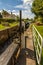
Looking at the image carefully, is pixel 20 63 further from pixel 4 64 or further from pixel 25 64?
pixel 4 64

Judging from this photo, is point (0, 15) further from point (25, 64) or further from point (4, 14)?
point (25, 64)

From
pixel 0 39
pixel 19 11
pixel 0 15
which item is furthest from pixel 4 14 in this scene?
pixel 19 11

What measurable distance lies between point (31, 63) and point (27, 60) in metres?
0.31

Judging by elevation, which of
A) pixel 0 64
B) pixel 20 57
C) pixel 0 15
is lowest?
pixel 0 15

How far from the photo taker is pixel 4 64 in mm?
2830

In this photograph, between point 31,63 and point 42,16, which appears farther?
point 42,16

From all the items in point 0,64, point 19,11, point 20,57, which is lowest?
point 20,57

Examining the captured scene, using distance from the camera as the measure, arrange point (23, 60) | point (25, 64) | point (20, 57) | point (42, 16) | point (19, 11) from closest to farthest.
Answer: point (25, 64), point (23, 60), point (20, 57), point (19, 11), point (42, 16)

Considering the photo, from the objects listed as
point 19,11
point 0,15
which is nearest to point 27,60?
point 19,11

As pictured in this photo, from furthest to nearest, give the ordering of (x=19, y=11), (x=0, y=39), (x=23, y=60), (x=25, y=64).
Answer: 1. (x=0, y=39)
2. (x=19, y=11)
3. (x=23, y=60)
4. (x=25, y=64)

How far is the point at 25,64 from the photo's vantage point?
15.4ft

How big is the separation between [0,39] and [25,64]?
871 centimetres

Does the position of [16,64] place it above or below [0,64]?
below

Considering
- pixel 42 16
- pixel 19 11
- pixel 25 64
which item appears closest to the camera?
pixel 25 64
